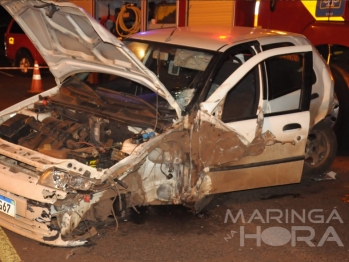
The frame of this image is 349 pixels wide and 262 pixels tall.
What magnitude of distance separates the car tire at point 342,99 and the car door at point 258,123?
196 cm

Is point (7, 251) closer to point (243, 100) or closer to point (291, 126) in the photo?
point (243, 100)

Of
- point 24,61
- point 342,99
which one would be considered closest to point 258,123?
point 342,99

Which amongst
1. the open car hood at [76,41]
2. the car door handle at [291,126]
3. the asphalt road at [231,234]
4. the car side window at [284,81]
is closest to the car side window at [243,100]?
the car side window at [284,81]

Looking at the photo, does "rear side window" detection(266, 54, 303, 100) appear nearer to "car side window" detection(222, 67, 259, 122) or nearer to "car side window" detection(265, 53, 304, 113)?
"car side window" detection(265, 53, 304, 113)

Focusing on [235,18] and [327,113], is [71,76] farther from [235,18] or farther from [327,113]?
[235,18]

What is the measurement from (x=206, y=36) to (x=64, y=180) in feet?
7.60

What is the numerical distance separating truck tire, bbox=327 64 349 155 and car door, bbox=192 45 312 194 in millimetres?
1965

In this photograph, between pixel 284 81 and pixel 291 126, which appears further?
pixel 284 81

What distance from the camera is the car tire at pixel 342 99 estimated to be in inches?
286

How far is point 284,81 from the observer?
546 cm

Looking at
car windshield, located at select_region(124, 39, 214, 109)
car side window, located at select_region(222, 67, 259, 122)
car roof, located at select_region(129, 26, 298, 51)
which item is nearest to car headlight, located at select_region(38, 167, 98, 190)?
car windshield, located at select_region(124, 39, 214, 109)

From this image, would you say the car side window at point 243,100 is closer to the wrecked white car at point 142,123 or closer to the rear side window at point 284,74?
the wrecked white car at point 142,123

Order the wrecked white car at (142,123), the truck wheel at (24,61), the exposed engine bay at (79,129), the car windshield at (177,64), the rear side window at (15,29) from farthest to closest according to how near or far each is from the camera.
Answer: the rear side window at (15,29) < the truck wheel at (24,61) < the car windshield at (177,64) < the exposed engine bay at (79,129) < the wrecked white car at (142,123)

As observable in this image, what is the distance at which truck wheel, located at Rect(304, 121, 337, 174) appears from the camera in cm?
611
